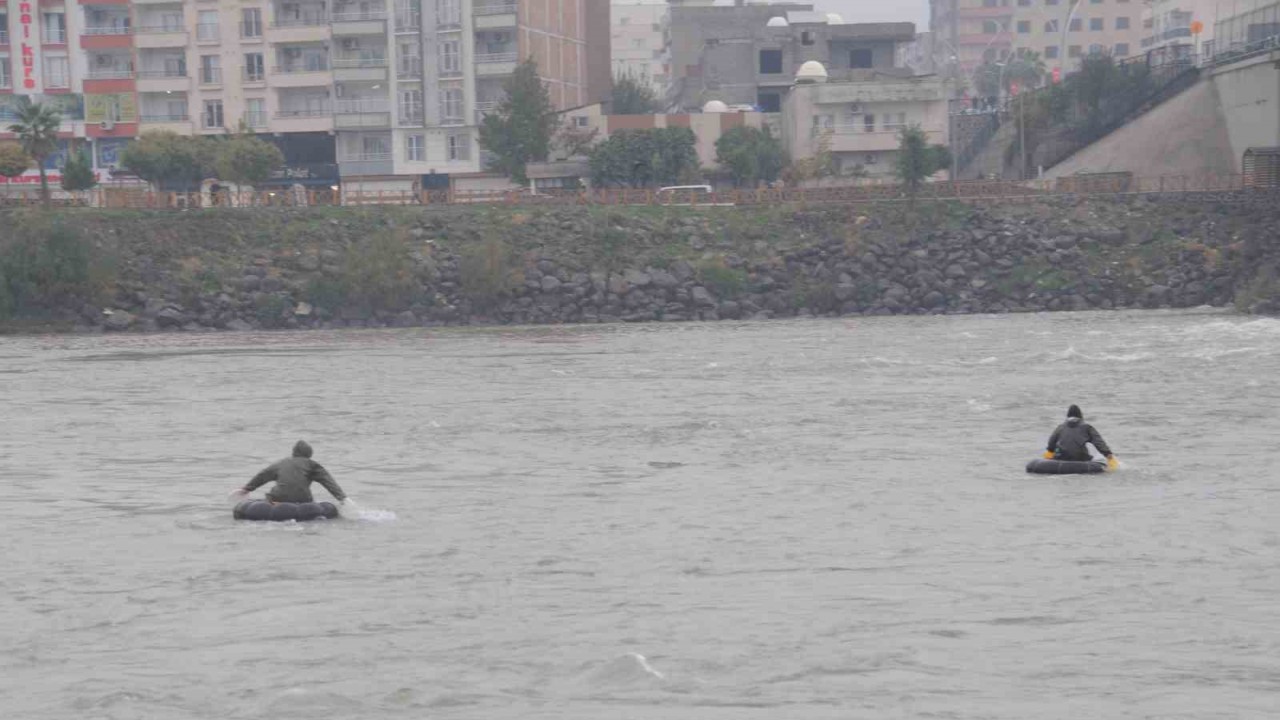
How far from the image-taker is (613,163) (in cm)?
8350

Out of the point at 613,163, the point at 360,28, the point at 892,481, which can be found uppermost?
the point at 360,28

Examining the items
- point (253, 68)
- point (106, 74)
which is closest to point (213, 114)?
point (253, 68)

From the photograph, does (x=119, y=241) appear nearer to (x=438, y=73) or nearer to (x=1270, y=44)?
(x=438, y=73)

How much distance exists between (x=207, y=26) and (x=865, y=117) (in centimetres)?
3750

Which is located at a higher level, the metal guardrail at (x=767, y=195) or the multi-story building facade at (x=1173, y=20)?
the multi-story building facade at (x=1173, y=20)

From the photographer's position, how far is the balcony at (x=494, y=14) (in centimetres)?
9144

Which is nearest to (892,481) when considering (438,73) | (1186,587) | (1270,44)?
(1186,587)

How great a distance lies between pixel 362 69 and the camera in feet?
308

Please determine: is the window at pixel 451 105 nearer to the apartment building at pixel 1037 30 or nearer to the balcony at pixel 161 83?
the balcony at pixel 161 83

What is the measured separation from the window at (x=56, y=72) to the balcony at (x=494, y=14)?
23.8m

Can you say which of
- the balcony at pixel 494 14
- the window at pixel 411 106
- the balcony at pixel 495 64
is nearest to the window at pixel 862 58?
the balcony at pixel 495 64

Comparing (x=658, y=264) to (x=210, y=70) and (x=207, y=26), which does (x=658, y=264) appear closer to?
(x=210, y=70)

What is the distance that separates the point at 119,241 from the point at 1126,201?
41195 mm

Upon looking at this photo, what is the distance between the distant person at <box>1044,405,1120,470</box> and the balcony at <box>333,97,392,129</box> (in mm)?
72249
